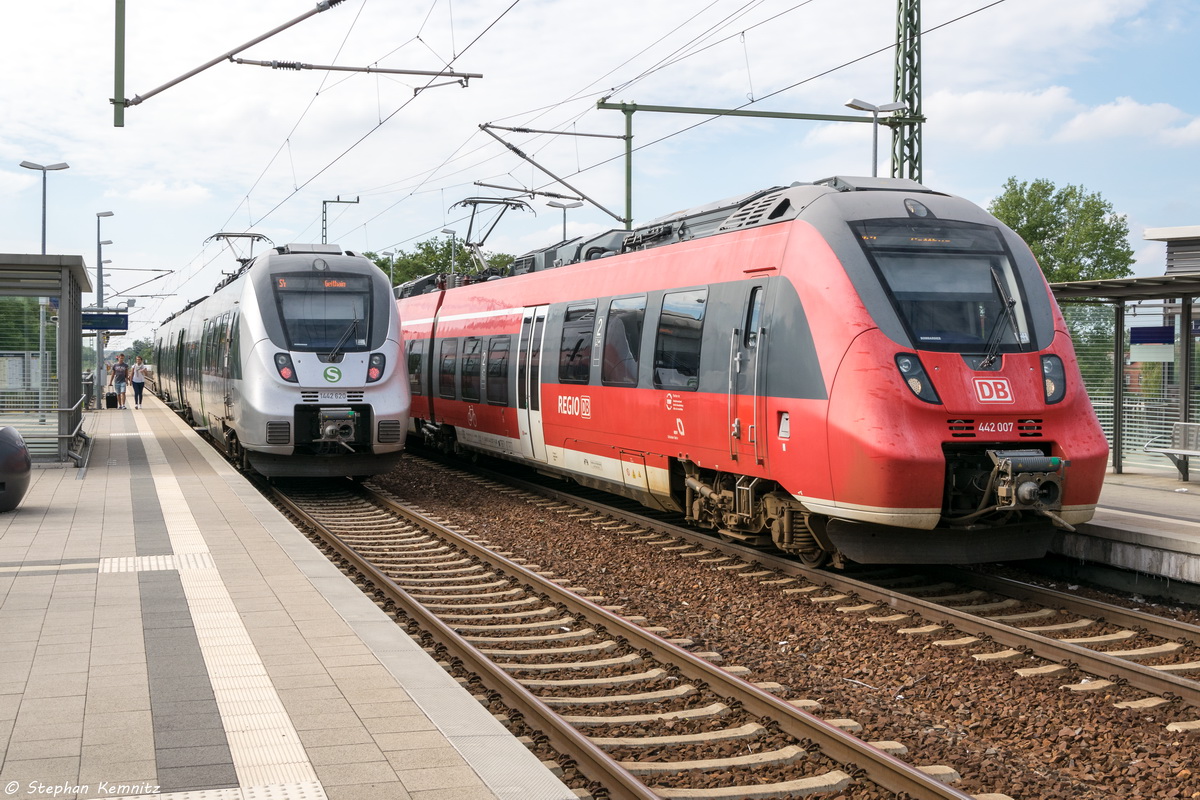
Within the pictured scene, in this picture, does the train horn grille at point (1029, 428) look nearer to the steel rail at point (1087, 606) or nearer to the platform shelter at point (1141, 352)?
the steel rail at point (1087, 606)

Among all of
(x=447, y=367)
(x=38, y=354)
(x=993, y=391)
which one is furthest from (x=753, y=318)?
(x=38, y=354)

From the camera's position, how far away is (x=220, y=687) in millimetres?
5777

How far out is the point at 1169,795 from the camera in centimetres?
499

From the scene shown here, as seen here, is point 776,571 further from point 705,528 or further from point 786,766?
point 786,766

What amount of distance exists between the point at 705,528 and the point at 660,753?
6895 millimetres

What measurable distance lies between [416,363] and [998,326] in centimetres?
1511

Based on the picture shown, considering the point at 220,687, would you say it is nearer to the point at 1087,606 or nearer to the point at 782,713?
the point at 782,713

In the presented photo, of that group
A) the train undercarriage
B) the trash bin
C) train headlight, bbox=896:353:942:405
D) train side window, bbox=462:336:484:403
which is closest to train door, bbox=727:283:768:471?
the train undercarriage

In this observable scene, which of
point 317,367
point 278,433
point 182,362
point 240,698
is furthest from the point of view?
point 182,362

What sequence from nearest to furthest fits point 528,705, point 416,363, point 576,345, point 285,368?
point 528,705 < point 576,345 < point 285,368 < point 416,363

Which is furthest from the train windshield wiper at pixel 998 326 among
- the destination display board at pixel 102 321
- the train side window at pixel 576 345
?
the destination display board at pixel 102 321

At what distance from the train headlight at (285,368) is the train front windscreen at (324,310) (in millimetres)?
207

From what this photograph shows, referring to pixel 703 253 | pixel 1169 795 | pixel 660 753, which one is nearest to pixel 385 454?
pixel 703 253

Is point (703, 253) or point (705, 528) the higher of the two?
point (703, 253)
